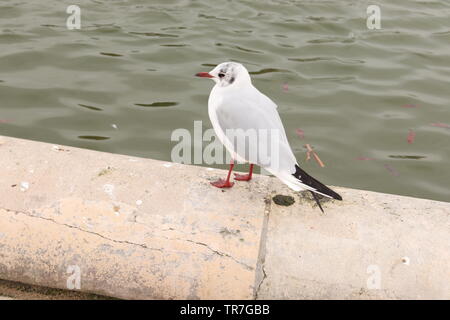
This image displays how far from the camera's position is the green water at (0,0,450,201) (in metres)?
5.24

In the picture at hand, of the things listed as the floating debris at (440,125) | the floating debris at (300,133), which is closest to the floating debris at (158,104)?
the floating debris at (300,133)

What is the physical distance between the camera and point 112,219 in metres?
2.99

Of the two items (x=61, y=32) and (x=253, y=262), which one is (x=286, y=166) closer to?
(x=253, y=262)

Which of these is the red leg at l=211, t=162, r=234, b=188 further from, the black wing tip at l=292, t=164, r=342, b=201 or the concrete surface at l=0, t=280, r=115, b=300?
the concrete surface at l=0, t=280, r=115, b=300

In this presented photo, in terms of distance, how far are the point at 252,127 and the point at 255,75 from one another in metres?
3.66

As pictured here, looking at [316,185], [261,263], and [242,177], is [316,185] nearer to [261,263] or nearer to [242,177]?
[261,263]

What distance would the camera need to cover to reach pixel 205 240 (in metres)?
2.87

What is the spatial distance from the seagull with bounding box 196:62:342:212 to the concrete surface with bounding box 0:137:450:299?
0.25 metres

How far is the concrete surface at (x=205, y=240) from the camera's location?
2.76m

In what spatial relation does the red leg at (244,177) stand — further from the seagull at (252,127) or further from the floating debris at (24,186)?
the floating debris at (24,186)

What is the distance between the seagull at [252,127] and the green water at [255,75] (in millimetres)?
1995

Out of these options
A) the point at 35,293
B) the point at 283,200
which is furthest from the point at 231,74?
the point at 35,293

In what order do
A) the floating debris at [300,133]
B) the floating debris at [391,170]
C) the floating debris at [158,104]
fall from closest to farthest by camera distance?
the floating debris at [391,170], the floating debris at [300,133], the floating debris at [158,104]
